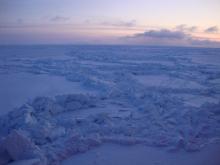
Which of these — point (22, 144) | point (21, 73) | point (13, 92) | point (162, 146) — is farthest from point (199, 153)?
point (21, 73)

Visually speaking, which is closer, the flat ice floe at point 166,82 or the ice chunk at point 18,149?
the ice chunk at point 18,149

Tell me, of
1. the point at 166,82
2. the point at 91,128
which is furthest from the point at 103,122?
the point at 166,82

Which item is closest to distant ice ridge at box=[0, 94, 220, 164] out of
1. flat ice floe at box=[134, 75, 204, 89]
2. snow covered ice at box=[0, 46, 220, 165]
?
snow covered ice at box=[0, 46, 220, 165]

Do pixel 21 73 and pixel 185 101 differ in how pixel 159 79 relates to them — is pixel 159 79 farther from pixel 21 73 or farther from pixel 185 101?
pixel 21 73

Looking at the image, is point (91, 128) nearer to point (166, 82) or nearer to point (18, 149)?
point (18, 149)

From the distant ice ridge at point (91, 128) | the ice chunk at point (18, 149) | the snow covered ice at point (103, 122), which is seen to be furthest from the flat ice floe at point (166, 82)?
Answer: the ice chunk at point (18, 149)

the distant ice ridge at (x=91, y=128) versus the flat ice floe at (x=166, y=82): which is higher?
the flat ice floe at (x=166, y=82)

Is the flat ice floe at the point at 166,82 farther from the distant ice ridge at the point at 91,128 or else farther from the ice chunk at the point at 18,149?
the ice chunk at the point at 18,149

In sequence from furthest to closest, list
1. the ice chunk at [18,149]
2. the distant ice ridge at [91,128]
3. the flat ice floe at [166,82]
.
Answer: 1. the flat ice floe at [166,82]
2. the distant ice ridge at [91,128]
3. the ice chunk at [18,149]
